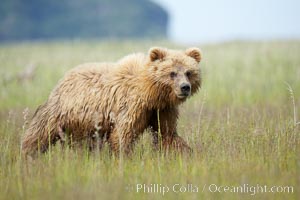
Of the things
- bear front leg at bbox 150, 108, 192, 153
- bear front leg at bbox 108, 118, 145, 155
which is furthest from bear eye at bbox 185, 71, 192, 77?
bear front leg at bbox 108, 118, 145, 155

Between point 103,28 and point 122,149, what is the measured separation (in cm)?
9757

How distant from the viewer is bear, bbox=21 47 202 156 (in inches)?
292

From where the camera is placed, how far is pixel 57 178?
19.2 ft

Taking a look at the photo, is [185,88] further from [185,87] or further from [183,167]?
[183,167]

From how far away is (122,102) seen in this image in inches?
298

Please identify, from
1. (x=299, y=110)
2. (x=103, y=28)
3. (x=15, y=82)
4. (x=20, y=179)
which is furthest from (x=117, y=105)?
(x=103, y=28)

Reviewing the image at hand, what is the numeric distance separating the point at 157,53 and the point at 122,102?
68 cm

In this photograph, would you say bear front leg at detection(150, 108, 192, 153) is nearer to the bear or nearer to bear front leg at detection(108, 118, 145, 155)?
the bear

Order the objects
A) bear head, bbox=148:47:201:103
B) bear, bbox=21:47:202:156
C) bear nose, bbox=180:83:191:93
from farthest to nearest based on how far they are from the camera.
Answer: bear, bbox=21:47:202:156, bear head, bbox=148:47:201:103, bear nose, bbox=180:83:191:93

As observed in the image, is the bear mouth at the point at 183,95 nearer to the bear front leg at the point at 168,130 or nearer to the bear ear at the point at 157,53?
the bear front leg at the point at 168,130

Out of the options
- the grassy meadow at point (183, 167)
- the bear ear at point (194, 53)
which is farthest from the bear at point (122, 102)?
the grassy meadow at point (183, 167)

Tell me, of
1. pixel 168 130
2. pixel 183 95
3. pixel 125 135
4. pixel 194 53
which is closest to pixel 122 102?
A: pixel 125 135

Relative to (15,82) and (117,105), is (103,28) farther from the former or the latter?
(117,105)

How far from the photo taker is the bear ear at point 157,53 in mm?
7466
